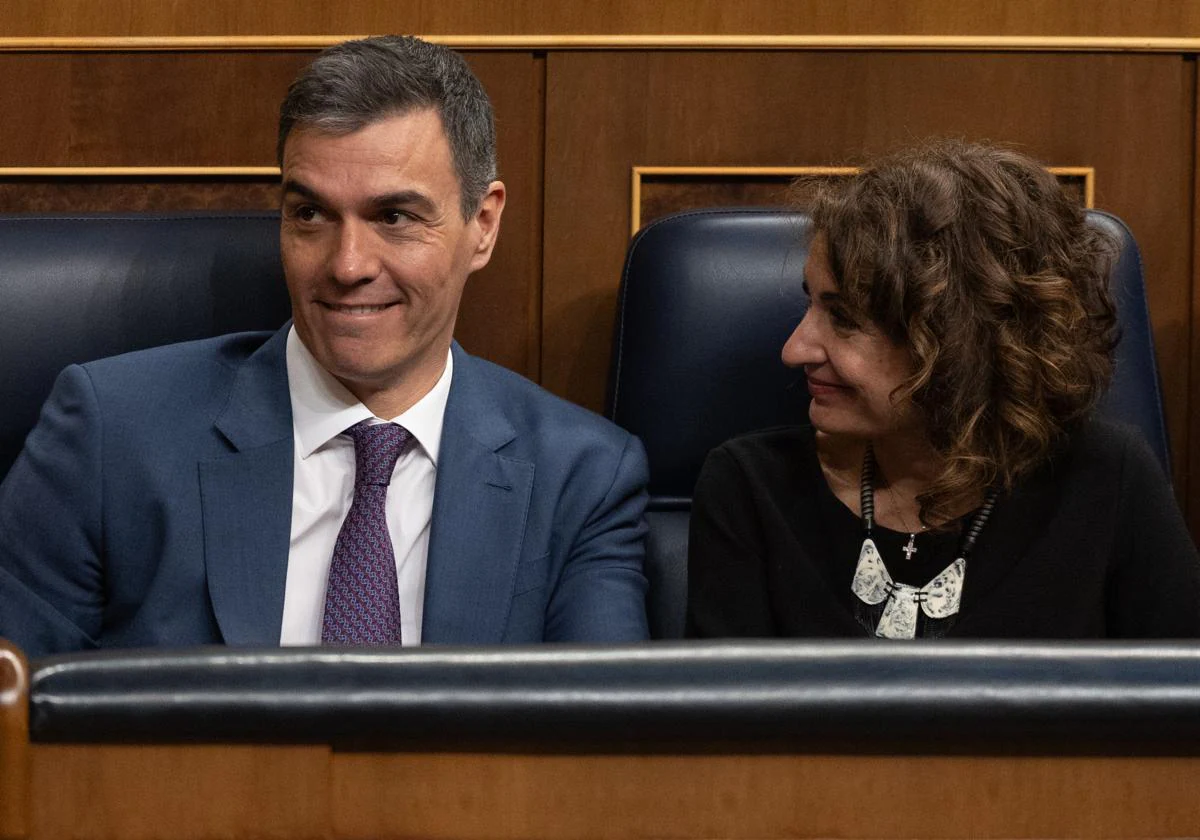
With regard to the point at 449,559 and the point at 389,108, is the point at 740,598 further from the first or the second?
the point at 389,108

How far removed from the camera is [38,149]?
1713 millimetres

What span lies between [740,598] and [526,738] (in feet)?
2.53

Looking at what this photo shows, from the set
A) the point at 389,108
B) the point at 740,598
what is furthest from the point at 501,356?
the point at 740,598

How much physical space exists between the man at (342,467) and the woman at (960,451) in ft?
0.52

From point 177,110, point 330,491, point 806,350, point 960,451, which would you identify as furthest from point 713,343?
point 177,110

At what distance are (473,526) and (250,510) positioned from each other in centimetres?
21

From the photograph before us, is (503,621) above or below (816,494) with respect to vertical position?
below

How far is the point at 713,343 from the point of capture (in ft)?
4.81

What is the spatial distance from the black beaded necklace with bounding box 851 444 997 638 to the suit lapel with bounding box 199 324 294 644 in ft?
1.74

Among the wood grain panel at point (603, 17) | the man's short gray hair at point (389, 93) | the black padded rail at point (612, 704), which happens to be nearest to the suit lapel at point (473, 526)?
the man's short gray hair at point (389, 93)

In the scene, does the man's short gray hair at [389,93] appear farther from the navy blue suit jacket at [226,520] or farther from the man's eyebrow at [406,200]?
the navy blue suit jacket at [226,520]

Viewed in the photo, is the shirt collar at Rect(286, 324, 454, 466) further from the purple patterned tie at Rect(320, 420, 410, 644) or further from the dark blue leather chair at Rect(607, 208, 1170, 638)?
the dark blue leather chair at Rect(607, 208, 1170, 638)

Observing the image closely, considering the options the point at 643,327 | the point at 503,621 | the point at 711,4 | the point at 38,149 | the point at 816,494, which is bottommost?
the point at 503,621

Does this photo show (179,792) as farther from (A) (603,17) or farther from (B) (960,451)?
(A) (603,17)
